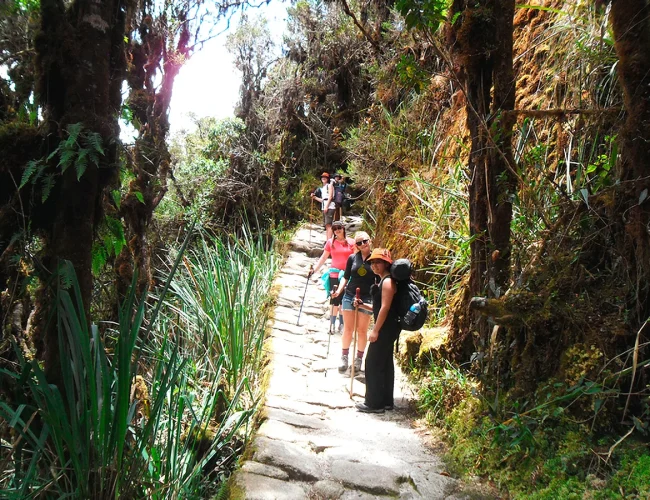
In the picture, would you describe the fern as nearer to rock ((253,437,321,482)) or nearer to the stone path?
the stone path

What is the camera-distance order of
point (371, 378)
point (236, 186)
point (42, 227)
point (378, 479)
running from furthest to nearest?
point (236, 186) → point (371, 378) → point (378, 479) → point (42, 227)

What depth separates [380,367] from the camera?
4.83 metres

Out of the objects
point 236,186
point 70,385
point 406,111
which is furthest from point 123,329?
point 236,186

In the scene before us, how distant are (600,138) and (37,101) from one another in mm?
3774

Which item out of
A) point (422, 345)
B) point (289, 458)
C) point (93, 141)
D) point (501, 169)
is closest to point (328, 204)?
point (422, 345)

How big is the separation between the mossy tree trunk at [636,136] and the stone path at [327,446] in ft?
5.60

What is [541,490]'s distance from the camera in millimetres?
2943

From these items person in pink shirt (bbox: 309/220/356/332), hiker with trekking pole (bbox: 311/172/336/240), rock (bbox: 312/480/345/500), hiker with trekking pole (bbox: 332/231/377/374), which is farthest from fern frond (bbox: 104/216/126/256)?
hiker with trekking pole (bbox: 311/172/336/240)

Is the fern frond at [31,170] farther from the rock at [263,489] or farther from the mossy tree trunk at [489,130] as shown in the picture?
the mossy tree trunk at [489,130]

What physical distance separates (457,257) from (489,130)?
1.74m

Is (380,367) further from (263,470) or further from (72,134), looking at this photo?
(72,134)

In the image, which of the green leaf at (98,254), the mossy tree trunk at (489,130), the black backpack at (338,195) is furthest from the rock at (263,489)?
the black backpack at (338,195)

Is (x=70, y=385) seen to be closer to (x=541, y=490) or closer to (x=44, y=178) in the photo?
(x=44, y=178)

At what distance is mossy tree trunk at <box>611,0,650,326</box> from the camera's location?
10.3ft
